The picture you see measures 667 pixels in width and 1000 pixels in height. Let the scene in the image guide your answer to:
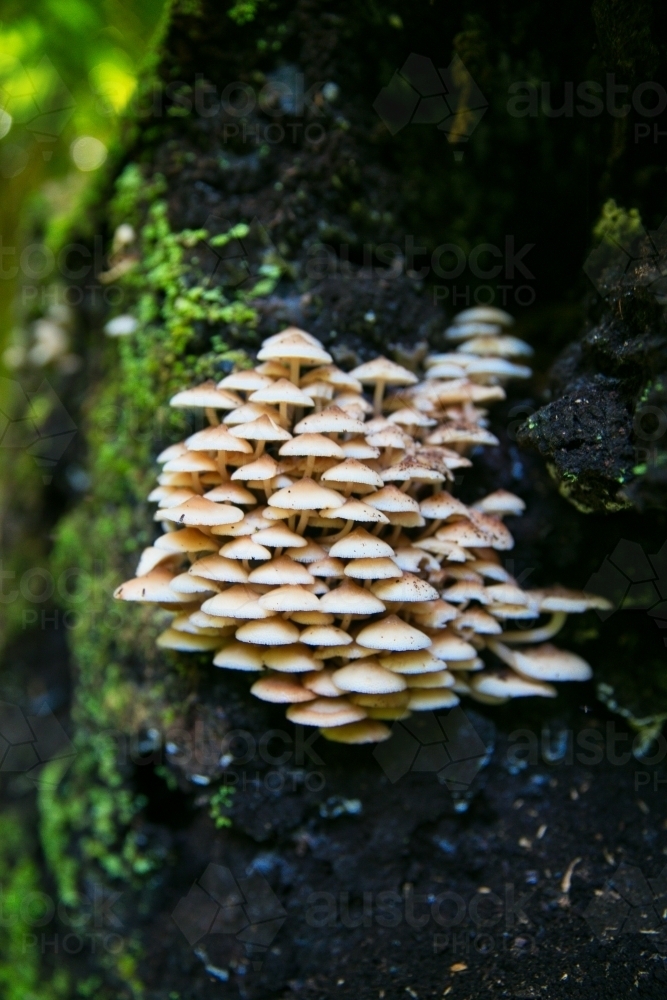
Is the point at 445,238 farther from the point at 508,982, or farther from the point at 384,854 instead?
the point at 508,982

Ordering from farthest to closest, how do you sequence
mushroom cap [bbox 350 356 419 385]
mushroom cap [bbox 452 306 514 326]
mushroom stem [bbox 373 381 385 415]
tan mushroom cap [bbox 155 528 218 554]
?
1. mushroom cap [bbox 452 306 514 326]
2. mushroom stem [bbox 373 381 385 415]
3. mushroom cap [bbox 350 356 419 385]
4. tan mushroom cap [bbox 155 528 218 554]

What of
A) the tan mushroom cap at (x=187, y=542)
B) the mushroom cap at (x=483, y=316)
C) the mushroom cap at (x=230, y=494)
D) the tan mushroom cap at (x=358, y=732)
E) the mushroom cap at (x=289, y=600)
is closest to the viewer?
the mushroom cap at (x=289, y=600)

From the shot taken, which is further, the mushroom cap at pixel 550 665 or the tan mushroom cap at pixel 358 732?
the mushroom cap at pixel 550 665

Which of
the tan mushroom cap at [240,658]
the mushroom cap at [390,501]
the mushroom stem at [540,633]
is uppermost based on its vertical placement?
the mushroom cap at [390,501]

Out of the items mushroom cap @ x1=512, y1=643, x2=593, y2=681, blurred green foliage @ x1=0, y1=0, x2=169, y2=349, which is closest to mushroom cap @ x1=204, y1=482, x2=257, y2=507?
mushroom cap @ x1=512, y1=643, x2=593, y2=681

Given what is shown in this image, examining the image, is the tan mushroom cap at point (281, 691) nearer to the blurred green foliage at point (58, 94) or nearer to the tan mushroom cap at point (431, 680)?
the tan mushroom cap at point (431, 680)

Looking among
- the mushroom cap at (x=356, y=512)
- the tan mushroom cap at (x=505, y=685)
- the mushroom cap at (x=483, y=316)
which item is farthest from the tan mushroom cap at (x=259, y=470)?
the mushroom cap at (x=483, y=316)

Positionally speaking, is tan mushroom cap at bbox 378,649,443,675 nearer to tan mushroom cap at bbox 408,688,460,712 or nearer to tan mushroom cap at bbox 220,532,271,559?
tan mushroom cap at bbox 408,688,460,712
